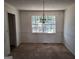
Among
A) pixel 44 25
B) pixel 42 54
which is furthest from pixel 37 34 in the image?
pixel 42 54

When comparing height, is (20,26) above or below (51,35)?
above

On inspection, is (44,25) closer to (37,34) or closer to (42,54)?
(37,34)

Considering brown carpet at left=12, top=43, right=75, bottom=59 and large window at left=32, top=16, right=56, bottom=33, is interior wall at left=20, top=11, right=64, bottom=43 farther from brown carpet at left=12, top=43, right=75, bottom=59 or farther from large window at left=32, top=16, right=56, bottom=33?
brown carpet at left=12, top=43, right=75, bottom=59

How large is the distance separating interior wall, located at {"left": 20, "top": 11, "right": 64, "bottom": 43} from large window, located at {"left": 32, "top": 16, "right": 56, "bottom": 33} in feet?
0.78

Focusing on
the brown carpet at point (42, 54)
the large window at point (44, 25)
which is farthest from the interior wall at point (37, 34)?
the brown carpet at point (42, 54)

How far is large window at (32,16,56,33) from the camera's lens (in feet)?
31.0

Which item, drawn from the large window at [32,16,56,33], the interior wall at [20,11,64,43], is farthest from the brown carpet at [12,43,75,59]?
the large window at [32,16,56,33]

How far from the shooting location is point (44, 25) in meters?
9.48

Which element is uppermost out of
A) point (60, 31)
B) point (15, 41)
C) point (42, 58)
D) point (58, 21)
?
point (58, 21)
